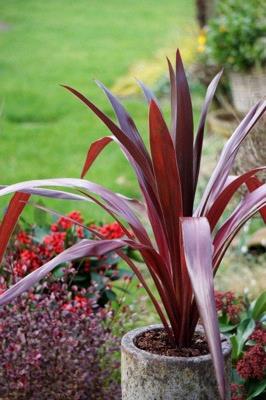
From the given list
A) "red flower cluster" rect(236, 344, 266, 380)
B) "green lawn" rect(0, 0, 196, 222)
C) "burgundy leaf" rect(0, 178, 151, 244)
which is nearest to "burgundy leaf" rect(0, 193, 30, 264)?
"burgundy leaf" rect(0, 178, 151, 244)

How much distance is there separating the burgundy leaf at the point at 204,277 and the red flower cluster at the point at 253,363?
81cm

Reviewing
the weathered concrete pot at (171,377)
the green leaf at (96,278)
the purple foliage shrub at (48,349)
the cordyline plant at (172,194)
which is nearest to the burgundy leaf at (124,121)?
the cordyline plant at (172,194)

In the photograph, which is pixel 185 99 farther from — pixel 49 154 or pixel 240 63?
pixel 49 154

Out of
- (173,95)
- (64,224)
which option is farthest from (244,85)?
(173,95)

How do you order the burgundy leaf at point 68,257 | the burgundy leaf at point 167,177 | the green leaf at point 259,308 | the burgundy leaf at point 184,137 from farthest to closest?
1. the green leaf at point 259,308
2. the burgundy leaf at point 184,137
3. the burgundy leaf at point 167,177
4. the burgundy leaf at point 68,257

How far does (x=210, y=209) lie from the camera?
2.10 meters

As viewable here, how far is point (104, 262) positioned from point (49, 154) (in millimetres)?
4294

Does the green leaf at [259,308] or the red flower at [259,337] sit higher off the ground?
the green leaf at [259,308]

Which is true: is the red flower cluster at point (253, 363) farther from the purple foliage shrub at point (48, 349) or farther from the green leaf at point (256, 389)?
the purple foliage shrub at point (48, 349)

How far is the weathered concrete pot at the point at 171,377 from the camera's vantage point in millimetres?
2016

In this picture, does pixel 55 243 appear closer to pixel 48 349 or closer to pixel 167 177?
pixel 48 349

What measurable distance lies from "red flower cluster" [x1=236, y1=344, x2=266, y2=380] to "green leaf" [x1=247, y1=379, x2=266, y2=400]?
2.0 inches

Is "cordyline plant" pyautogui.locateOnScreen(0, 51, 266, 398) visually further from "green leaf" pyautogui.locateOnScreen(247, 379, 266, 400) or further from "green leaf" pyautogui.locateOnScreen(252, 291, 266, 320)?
"green leaf" pyautogui.locateOnScreen(252, 291, 266, 320)

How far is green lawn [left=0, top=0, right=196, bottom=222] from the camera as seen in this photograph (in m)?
7.25
